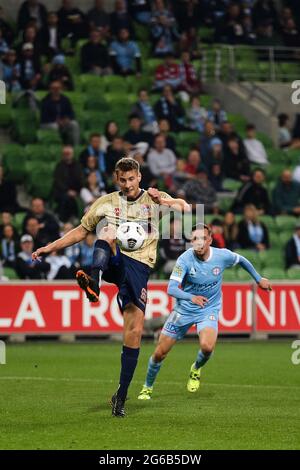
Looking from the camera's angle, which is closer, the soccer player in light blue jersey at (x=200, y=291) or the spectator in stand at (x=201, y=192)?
the soccer player in light blue jersey at (x=200, y=291)

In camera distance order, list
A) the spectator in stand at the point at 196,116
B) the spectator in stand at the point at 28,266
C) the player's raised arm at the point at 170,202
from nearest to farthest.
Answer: the player's raised arm at the point at 170,202 → the spectator in stand at the point at 28,266 → the spectator in stand at the point at 196,116

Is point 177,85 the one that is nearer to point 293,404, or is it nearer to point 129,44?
point 129,44

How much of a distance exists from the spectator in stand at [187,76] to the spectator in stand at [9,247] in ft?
22.4

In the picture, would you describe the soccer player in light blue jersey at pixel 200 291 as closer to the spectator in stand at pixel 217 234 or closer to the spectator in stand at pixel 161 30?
the spectator in stand at pixel 217 234

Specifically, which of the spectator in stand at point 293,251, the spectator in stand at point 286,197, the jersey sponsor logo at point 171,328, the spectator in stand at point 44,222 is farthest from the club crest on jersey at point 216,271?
the spectator in stand at point 286,197

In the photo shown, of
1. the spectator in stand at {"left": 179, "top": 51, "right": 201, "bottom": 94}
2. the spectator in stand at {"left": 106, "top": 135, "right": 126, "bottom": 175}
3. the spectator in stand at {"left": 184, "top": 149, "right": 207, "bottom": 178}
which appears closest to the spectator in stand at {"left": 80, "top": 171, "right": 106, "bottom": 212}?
the spectator in stand at {"left": 106, "top": 135, "right": 126, "bottom": 175}

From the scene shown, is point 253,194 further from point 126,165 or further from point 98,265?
point 98,265

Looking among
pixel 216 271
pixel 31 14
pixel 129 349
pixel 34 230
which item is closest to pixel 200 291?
pixel 216 271

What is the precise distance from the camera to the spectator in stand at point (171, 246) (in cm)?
2155

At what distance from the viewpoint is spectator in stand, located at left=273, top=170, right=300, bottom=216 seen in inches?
969

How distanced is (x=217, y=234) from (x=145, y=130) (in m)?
3.46

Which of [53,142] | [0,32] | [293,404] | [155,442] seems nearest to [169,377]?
[293,404]

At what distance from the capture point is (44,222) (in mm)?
21406

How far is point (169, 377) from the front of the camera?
15.6 m
